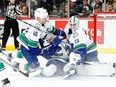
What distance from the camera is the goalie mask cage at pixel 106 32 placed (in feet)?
28.8

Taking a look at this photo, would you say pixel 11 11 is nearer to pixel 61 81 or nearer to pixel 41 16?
pixel 41 16

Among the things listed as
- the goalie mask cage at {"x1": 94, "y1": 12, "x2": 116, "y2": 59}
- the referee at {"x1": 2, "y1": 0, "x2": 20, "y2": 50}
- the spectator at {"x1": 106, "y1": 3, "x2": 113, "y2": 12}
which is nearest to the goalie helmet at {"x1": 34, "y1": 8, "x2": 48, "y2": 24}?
the goalie mask cage at {"x1": 94, "y1": 12, "x2": 116, "y2": 59}


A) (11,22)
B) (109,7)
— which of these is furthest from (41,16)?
(109,7)

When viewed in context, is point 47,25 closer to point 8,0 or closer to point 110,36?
point 110,36

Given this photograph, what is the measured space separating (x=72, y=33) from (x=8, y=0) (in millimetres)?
4482

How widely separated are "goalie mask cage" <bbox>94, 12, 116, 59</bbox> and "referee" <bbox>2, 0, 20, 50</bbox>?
61.1 inches

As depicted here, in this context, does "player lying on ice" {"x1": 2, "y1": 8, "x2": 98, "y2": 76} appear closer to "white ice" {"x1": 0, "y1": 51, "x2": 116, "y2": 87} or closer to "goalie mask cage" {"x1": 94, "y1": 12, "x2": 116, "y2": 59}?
"white ice" {"x1": 0, "y1": 51, "x2": 116, "y2": 87}

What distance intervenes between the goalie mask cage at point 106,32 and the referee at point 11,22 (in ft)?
5.10

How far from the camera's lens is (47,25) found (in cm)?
635

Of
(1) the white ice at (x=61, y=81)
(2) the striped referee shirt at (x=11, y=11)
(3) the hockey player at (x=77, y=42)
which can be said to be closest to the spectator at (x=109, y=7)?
(2) the striped referee shirt at (x=11, y=11)

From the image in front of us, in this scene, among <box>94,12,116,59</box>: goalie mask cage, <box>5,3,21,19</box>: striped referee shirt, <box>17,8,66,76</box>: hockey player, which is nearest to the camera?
<box>17,8,66,76</box>: hockey player

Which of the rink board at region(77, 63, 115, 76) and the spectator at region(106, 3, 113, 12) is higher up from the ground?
the spectator at region(106, 3, 113, 12)

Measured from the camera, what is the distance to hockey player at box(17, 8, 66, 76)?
5.86 meters

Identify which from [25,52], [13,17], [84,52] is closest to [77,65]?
[84,52]
